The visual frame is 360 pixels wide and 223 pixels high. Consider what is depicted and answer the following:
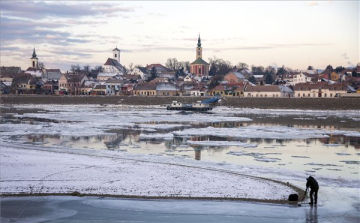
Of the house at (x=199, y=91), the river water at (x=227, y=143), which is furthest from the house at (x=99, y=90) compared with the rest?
A: the river water at (x=227, y=143)

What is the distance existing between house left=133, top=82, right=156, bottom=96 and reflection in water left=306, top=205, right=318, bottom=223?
102376 millimetres

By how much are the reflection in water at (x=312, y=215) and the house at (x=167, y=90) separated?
102 m

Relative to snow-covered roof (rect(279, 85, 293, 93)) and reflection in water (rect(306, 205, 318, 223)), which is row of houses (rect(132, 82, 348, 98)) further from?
reflection in water (rect(306, 205, 318, 223))

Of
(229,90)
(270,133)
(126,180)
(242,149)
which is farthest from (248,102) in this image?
(126,180)

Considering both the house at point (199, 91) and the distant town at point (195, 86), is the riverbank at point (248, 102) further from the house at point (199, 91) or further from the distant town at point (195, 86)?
the house at point (199, 91)

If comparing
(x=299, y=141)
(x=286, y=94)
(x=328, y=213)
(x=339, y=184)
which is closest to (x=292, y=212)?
(x=328, y=213)

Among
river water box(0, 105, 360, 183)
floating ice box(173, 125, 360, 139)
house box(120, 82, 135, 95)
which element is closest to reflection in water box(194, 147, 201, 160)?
river water box(0, 105, 360, 183)

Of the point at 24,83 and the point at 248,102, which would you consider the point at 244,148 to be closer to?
the point at 248,102

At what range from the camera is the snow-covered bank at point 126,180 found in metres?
17.0

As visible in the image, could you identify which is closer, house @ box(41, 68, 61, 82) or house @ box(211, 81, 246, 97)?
house @ box(211, 81, 246, 97)

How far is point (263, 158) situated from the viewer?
2494 cm

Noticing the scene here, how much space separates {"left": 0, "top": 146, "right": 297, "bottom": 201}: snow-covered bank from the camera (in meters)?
17.0

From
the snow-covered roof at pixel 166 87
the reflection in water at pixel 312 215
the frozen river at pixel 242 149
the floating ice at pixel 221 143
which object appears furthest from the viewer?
the snow-covered roof at pixel 166 87

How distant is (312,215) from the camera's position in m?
14.3
